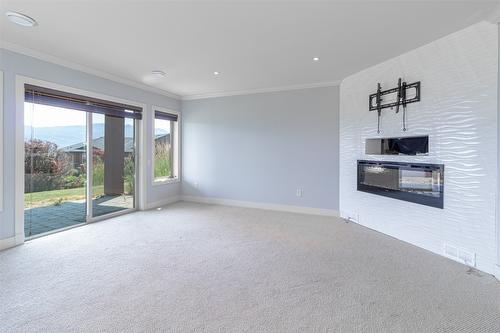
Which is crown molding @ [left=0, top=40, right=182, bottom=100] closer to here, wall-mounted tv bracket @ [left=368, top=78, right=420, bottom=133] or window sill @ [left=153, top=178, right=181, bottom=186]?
window sill @ [left=153, top=178, right=181, bottom=186]

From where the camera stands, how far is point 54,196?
3963mm

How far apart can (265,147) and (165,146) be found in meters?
2.32

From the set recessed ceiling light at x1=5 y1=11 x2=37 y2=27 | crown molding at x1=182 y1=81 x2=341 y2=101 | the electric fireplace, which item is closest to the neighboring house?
recessed ceiling light at x1=5 y1=11 x2=37 y2=27

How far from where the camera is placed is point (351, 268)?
8.86 feet

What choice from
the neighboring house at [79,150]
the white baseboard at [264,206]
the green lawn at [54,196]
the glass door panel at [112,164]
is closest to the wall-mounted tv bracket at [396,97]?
the white baseboard at [264,206]

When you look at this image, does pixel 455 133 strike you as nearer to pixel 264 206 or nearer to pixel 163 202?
pixel 264 206

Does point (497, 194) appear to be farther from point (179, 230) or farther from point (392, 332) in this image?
point (179, 230)

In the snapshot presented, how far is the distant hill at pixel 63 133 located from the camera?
3.54 meters

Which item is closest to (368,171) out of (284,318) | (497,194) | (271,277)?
(497,194)

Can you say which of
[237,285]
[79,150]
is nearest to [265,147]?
[79,150]

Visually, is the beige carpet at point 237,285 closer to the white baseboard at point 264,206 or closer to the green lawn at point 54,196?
the green lawn at point 54,196

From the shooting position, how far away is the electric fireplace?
10.3ft

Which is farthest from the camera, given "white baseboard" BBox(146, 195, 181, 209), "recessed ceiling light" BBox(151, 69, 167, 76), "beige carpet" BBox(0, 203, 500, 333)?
"white baseboard" BBox(146, 195, 181, 209)

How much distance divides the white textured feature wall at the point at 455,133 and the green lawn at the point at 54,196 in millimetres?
4666
